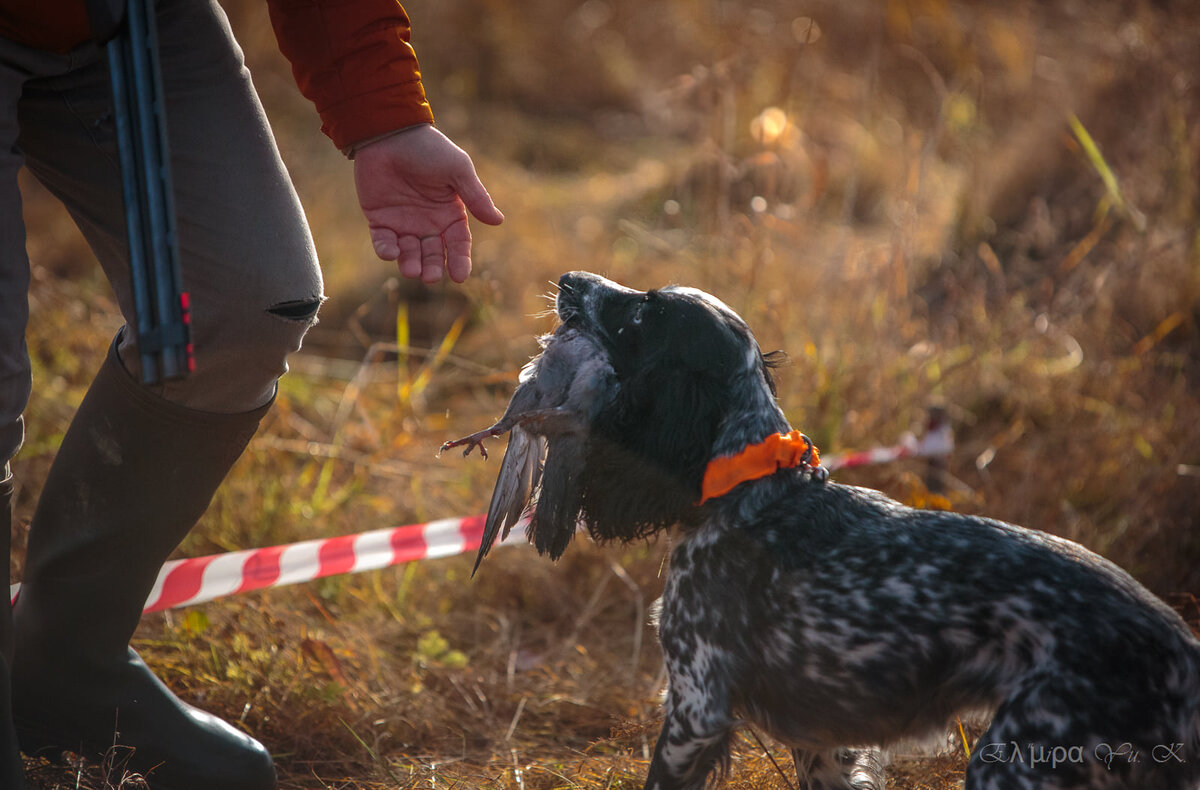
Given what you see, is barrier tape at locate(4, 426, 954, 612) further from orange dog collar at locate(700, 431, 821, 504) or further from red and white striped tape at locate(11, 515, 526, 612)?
orange dog collar at locate(700, 431, 821, 504)

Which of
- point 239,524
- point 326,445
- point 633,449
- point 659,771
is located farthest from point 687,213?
point 659,771

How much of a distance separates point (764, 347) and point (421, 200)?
213cm

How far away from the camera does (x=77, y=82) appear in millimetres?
1909

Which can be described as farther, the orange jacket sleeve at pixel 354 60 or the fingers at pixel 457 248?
the fingers at pixel 457 248

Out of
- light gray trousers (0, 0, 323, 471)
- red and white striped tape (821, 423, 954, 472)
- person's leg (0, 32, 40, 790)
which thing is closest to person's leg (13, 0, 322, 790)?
light gray trousers (0, 0, 323, 471)

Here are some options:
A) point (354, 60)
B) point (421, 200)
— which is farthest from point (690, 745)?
point (354, 60)

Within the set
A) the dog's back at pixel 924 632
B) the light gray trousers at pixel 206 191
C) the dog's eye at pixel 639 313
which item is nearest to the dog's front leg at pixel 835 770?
the dog's back at pixel 924 632

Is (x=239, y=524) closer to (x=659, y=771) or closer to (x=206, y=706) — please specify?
(x=206, y=706)

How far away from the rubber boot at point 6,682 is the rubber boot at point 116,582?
22 cm

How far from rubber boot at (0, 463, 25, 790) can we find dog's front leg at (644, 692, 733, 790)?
1264 mm

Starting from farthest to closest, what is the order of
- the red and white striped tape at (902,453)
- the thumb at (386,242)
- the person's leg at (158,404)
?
the red and white striped tape at (902,453)
the thumb at (386,242)
the person's leg at (158,404)

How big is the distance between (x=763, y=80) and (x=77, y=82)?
6.36 m

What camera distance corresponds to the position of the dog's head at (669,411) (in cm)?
215

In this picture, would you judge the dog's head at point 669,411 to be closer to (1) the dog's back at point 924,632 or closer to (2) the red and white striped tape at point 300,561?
(1) the dog's back at point 924,632
